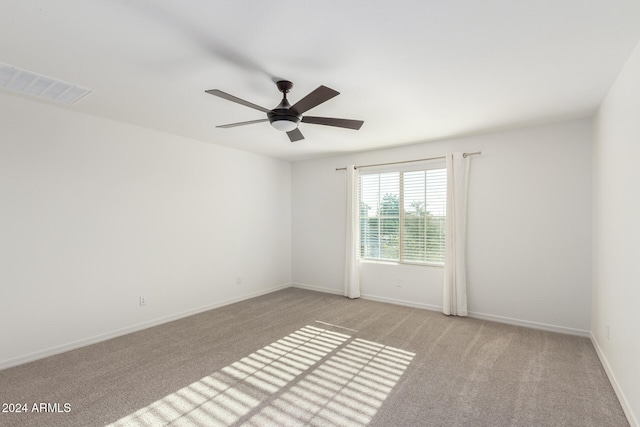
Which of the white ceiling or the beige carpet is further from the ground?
the white ceiling

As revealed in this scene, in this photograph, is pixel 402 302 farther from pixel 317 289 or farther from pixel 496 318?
pixel 317 289

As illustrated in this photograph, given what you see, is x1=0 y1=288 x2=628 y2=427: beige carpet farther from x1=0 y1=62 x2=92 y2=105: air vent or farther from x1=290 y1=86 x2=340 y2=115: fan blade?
x1=0 y1=62 x2=92 y2=105: air vent

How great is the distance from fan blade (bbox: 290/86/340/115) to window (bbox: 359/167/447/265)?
9.22 feet

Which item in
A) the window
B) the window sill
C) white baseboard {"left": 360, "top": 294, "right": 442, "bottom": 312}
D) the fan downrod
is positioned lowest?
white baseboard {"left": 360, "top": 294, "right": 442, "bottom": 312}

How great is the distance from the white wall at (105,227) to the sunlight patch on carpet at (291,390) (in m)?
1.69

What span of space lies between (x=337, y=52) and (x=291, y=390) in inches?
100

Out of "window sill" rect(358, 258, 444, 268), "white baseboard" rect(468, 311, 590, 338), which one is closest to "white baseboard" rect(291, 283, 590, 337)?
"white baseboard" rect(468, 311, 590, 338)

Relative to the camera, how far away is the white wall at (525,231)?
141 inches

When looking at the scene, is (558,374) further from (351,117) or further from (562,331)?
(351,117)

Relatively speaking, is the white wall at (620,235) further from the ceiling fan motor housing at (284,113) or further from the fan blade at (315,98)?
the ceiling fan motor housing at (284,113)

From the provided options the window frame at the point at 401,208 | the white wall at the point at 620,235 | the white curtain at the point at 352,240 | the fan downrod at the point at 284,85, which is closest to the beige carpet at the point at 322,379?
the white wall at the point at 620,235

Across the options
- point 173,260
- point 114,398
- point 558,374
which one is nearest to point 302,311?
point 173,260

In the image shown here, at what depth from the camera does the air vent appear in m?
2.42

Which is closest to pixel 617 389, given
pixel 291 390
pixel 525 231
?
pixel 525 231
